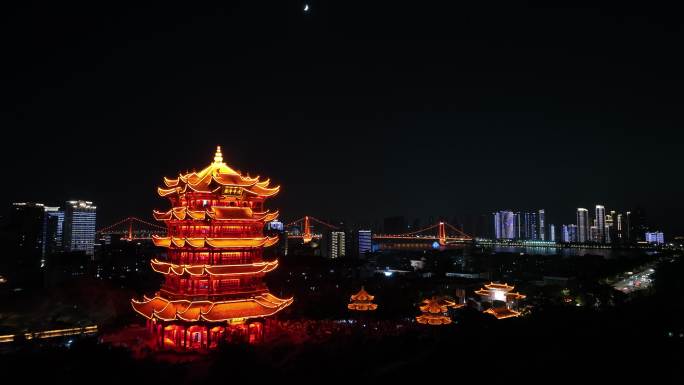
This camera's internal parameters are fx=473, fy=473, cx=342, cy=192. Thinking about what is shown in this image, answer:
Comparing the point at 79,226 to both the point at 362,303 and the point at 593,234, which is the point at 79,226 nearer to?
the point at 362,303

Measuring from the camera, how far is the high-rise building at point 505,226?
138m

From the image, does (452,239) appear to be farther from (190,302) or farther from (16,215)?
(190,302)

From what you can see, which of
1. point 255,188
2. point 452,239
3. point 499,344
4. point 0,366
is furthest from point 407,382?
point 452,239

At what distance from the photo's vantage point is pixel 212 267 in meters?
17.2

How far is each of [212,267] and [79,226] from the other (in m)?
70.9

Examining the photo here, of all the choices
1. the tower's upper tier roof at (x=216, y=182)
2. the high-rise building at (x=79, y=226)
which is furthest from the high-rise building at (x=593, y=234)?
the tower's upper tier roof at (x=216, y=182)

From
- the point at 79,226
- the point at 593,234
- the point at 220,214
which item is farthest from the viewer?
the point at 593,234

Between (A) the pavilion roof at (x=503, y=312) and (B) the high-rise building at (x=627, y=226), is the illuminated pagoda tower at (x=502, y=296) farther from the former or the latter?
(B) the high-rise building at (x=627, y=226)

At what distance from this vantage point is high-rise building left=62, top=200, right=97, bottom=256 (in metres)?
75.4

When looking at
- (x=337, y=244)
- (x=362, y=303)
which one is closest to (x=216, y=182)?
(x=362, y=303)

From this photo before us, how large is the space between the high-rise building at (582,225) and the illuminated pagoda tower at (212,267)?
450ft

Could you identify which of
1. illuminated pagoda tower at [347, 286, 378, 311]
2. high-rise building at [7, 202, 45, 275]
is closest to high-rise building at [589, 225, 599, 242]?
illuminated pagoda tower at [347, 286, 378, 311]

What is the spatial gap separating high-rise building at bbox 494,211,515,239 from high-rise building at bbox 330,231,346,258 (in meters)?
76.9

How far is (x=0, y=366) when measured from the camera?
35.1 feet
